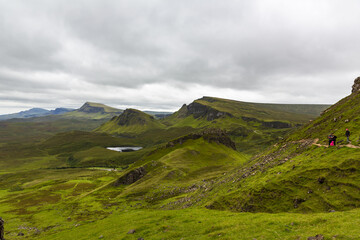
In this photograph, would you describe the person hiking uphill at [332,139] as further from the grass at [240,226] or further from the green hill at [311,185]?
the grass at [240,226]

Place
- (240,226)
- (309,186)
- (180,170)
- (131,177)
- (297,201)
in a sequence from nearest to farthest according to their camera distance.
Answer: (240,226), (297,201), (309,186), (180,170), (131,177)

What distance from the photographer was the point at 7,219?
98.6 m

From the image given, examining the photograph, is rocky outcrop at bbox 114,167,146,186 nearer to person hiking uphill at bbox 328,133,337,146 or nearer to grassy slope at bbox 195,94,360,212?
grassy slope at bbox 195,94,360,212

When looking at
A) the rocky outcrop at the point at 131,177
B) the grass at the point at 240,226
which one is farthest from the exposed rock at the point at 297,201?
the rocky outcrop at the point at 131,177

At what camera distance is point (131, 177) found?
137625mm

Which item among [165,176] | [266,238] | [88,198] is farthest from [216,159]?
[266,238]

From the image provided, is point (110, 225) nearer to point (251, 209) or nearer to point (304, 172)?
point (251, 209)

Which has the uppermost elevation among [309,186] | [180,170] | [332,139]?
[332,139]

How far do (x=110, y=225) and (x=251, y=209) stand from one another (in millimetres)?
38238

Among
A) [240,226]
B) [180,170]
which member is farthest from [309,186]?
[180,170]

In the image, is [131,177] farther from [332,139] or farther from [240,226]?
[332,139]

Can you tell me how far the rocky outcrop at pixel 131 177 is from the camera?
136 metres

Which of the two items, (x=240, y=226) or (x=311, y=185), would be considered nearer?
(x=240, y=226)

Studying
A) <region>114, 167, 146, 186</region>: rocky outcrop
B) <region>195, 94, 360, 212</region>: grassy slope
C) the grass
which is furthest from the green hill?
<region>114, 167, 146, 186</region>: rocky outcrop
